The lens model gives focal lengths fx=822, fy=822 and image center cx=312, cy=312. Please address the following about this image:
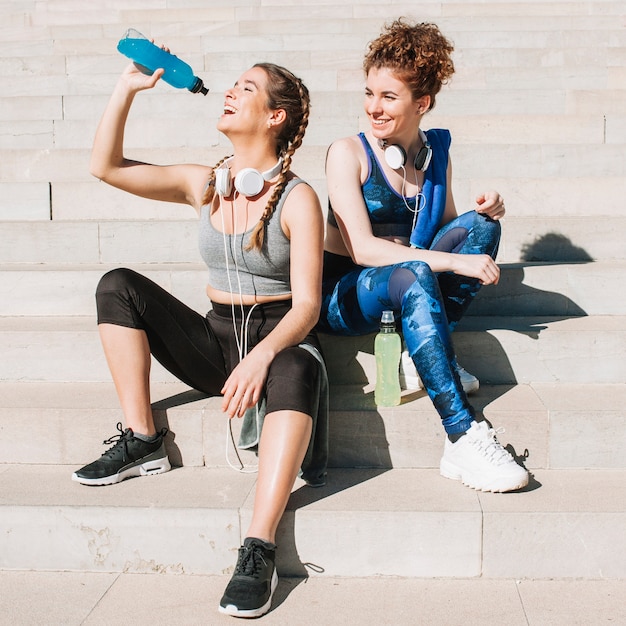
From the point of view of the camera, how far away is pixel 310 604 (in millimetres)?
2430

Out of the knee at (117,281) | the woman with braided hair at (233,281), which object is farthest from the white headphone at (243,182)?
the knee at (117,281)

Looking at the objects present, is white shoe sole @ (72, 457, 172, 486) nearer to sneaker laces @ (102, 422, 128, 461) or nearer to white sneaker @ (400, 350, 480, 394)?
sneaker laces @ (102, 422, 128, 461)

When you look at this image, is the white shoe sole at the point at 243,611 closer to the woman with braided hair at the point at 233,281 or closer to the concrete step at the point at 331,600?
the concrete step at the point at 331,600

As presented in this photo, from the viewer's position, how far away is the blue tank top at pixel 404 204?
3.19 meters

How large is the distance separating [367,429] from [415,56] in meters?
1.40

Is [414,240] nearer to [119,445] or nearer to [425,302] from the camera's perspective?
[425,302]

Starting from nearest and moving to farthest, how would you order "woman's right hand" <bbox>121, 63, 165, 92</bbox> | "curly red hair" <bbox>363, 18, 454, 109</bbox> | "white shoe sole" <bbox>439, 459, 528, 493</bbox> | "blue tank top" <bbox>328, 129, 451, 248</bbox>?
"white shoe sole" <bbox>439, 459, 528, 493</bbox>
"woman's right hand" <bbox>121, 63, 165, 92</bbox>
"curly red hair" <bbox>363, 18, 454, 109</bbox>
"blue tank top" <bbox>328, 129, 451, 248</bbox>

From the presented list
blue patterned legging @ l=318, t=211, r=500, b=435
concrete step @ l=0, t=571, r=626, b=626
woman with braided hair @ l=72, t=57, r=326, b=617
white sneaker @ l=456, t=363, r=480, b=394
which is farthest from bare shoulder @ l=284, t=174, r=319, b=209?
concrete step @ l=0, t=571, r=626, b=626

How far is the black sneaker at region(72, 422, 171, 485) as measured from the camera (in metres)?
2.82

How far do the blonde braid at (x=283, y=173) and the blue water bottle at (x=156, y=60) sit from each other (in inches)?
10.6

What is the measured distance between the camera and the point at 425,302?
9.10 ft

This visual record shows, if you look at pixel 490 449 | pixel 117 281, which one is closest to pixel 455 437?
pixel 490 449

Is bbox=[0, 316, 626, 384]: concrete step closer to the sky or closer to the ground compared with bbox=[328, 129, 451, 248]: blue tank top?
closer to the ground

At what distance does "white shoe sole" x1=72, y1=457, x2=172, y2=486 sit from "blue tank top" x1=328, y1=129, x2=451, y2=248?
3.76 ft
